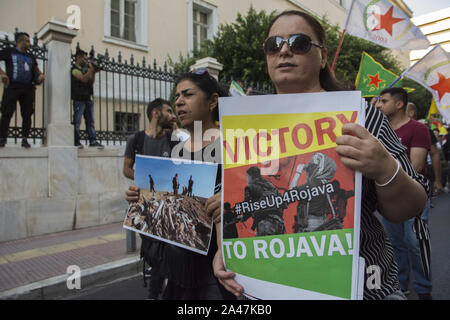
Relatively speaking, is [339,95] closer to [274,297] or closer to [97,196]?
[274,297]

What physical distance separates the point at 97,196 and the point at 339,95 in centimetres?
629

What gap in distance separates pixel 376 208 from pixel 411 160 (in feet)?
8.04

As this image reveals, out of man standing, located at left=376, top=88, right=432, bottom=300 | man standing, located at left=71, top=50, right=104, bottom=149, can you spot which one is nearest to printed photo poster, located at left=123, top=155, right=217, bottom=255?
man standing, located at left=376, top=88, right=432, bottom=300

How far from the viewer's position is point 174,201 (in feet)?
5.34

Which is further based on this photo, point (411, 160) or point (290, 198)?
point (411, 160)

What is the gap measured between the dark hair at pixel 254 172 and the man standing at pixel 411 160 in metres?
2.57

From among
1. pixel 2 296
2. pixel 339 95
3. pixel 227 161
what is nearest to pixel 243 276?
pixel 227 161

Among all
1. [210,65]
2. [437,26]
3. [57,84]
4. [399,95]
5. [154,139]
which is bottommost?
[154,139]

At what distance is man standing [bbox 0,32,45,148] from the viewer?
217 inches

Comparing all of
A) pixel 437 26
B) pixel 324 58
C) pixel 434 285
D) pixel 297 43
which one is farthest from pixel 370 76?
pixel 437 26

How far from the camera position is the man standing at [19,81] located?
18.1 ft

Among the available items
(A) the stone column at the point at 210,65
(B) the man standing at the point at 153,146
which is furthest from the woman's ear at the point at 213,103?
(A) the stone column at the point at 210,65

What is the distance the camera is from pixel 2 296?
10.2 ft

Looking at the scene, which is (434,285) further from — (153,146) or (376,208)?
(153,146)
